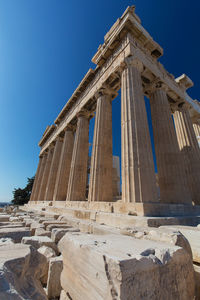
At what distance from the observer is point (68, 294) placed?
4.71ft

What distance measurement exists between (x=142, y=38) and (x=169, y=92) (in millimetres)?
4475

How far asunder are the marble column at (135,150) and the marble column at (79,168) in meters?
5.78

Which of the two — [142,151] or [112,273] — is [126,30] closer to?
[142,151]

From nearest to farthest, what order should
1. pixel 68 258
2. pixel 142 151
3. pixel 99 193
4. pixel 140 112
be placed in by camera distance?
pixel 68 258 → pixel 142 151 → pixel 140 112 → pixel 99 193

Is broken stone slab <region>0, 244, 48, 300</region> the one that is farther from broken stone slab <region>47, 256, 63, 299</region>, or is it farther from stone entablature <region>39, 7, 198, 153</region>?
stone entablature <region>39, 7, 198, 153</region>

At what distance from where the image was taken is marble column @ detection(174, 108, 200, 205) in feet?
31.6

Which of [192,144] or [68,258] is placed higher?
[192,144]

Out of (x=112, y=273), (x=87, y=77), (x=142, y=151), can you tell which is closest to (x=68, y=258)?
(x=112, y=273)

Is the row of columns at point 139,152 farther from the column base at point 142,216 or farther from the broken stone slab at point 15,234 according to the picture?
the broken stone slab at point 15,234

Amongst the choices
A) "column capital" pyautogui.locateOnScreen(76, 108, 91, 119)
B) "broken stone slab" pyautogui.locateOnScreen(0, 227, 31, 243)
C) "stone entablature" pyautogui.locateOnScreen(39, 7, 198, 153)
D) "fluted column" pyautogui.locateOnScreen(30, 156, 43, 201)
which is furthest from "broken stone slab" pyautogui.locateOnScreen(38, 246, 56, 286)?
"fluted column" pyautogui.locateOnScreen(30, 156, 43, 201)

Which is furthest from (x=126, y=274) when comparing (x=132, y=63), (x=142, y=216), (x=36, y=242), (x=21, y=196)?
(x=21, y=196)

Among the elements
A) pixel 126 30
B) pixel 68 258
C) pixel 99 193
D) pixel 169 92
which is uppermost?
pixel 126 30

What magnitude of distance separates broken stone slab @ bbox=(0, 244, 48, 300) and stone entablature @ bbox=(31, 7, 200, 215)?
3.83 metres

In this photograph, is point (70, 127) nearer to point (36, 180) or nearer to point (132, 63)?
point (132, 63)
